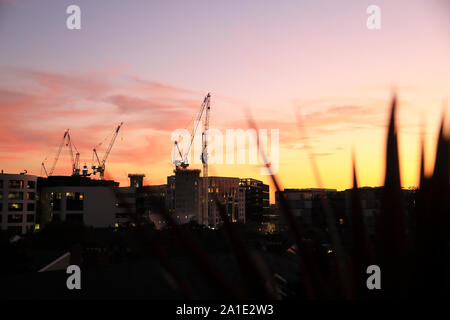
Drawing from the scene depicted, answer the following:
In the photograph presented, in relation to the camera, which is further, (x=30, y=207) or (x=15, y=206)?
(x=30, y=207)

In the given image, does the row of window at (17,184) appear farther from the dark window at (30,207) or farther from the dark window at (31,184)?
the dark window at (30,207)

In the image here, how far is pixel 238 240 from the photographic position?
1616 millimetres

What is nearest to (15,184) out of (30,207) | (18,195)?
(18,195)

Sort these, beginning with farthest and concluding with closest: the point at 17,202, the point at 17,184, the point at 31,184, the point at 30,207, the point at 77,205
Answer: the point at 77,205, the point at 31,184, the point at 30,207, the point at 17,184, the point at 17,202

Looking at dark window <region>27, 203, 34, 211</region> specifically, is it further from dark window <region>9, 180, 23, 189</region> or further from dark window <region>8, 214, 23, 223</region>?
dark window <region>9, 180, 23, 189</region>

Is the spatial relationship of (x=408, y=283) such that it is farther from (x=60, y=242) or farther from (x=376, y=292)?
(x=60, y=242)

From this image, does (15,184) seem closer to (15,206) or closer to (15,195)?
(15,195)

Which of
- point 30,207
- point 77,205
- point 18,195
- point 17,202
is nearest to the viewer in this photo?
point 17,202

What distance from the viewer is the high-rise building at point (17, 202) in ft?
460

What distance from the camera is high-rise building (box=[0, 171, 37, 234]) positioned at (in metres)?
140

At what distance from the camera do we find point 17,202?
143 meters

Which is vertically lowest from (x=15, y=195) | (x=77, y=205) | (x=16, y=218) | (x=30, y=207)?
(x=16, y=218)

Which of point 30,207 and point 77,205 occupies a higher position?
point 77,205
